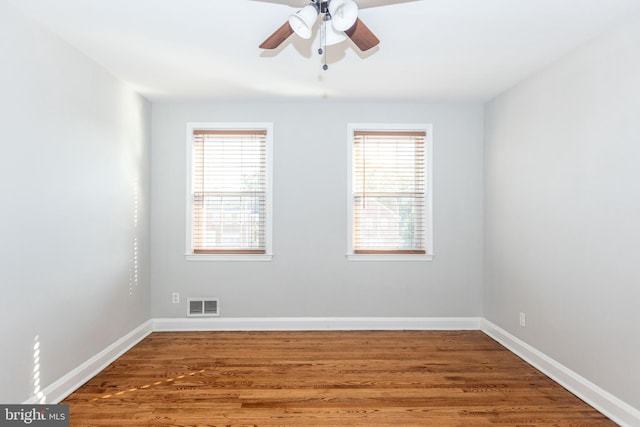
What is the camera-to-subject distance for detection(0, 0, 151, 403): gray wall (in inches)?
88.3

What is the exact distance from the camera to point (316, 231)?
4.25 m

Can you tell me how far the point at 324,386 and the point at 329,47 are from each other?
261 centimetres

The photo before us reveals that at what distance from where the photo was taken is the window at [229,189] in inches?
167

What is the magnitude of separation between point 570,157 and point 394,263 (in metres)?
2.01

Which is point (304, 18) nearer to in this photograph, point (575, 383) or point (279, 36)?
point (279, 36)

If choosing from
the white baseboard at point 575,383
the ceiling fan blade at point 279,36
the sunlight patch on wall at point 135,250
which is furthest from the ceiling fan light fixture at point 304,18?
the white baseboard at point 575,383

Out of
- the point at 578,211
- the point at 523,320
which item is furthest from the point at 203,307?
the point at 578,211

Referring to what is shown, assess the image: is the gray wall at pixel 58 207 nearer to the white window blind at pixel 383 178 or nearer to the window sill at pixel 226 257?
the window sill at pixel 226 257

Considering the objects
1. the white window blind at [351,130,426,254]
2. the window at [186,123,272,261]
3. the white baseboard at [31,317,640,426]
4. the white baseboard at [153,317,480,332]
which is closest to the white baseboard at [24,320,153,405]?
the white baseboard at [31,317,640,426]

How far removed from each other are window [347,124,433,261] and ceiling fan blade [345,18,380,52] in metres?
2.01

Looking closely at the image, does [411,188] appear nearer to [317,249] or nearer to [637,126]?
[317,249]

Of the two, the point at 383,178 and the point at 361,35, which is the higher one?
the point at 361,35

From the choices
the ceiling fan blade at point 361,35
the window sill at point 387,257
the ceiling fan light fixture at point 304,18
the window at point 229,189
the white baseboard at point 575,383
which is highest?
the ceiling fan blade at point 361,35

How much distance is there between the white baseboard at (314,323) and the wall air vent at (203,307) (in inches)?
2.3
